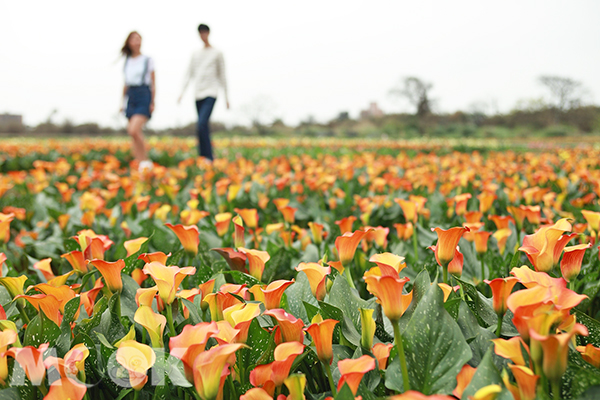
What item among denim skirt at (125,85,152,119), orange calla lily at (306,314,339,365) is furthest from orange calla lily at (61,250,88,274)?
denim skirt at (125,85,152,119)

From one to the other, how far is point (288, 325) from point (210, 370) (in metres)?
0.19

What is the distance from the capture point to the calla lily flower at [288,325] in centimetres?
84

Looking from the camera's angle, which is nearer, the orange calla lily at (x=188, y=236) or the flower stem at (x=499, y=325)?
the flower stem at (x=499, y=325)

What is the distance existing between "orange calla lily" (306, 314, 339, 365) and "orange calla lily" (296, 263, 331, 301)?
20cm

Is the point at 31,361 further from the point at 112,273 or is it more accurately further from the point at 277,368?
the point at 277,368

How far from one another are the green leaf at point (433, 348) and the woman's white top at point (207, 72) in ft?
20.9

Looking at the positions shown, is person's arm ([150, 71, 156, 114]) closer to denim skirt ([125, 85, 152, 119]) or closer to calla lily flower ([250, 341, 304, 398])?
denim skirt ([125, 85, 152, 119])

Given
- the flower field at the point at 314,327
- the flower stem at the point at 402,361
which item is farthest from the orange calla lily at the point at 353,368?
the flower stem at the point at 402,361

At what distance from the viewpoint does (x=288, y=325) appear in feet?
2.85

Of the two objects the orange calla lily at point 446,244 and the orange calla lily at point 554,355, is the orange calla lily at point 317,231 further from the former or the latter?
the orange calla lily at point 554,355

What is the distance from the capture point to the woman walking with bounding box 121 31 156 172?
6.20 m

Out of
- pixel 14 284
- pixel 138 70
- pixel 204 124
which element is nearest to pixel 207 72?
pixel 204 124

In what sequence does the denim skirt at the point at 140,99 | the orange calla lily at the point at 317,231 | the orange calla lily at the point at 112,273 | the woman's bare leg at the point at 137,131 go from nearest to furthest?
the orange calla lily at the point at 112,273 < the orange calla lily at the point at 317,231 < the woman's bare leg at the point at 137,131 < the denim skirt at the point at 140,99

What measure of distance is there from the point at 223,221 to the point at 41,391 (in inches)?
41.8
